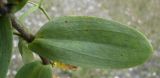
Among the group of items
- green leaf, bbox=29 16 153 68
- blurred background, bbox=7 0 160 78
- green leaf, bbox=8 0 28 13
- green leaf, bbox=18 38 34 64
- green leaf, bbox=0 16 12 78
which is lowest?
green leaf, bbox=0 16 12 78

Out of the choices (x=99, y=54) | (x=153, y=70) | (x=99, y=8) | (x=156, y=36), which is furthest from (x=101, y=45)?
(x=99, y=8)

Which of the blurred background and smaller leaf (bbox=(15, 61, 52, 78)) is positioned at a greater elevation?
the blurred background

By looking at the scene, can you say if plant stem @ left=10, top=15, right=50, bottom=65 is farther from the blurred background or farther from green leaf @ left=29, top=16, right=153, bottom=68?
the blurred background

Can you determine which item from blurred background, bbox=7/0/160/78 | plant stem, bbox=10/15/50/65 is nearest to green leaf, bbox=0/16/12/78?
plant stem, bbox=10/15/50/65

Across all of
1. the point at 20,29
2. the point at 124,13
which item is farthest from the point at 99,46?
the point at 124,13

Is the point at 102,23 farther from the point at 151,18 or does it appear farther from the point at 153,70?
the point at 151,18
